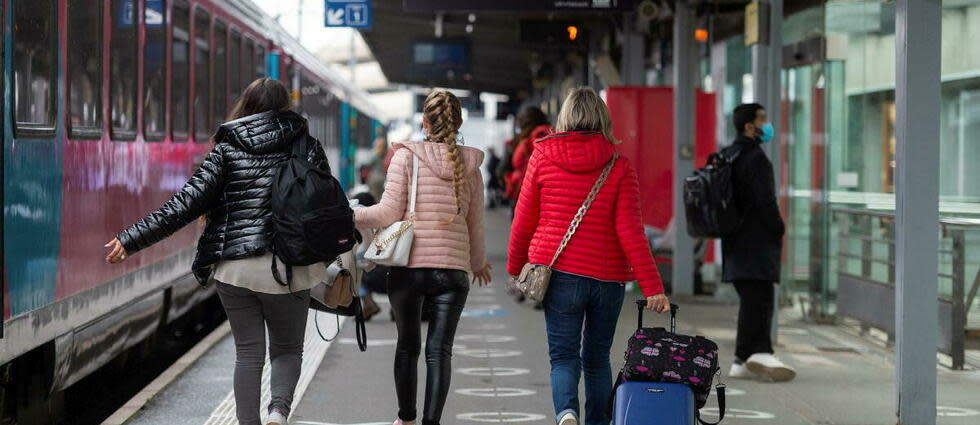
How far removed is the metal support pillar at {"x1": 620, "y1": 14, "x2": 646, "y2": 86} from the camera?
17.1 metres

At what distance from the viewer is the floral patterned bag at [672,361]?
5672 millimetres

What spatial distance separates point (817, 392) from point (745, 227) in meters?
1.01

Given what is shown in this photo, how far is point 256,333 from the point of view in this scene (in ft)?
19.2

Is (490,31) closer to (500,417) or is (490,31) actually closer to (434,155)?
(500,417)

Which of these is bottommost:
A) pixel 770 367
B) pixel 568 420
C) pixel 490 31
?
pixel 770 367

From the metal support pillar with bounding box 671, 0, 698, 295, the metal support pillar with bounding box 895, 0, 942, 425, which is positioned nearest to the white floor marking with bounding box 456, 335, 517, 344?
the metal support pillar with bounding box 671, 0, 698, 295

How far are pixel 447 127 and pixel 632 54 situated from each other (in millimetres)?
10918

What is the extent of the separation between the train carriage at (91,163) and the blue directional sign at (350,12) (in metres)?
5.34

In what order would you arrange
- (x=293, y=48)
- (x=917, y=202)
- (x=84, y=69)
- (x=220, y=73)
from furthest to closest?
(x=293, y=48) < (x=220, y=73) < (x=84, y=69) < (x=917, y=202)

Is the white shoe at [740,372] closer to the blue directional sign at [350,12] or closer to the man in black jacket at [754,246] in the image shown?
the man in black jacket at [754,246]

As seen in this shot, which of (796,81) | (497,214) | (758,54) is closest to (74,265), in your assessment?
(758,54)

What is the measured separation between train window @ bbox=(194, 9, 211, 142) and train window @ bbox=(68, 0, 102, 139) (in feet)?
10.7

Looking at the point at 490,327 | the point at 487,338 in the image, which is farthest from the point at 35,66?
the point at 490,327

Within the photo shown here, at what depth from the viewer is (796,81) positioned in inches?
520
